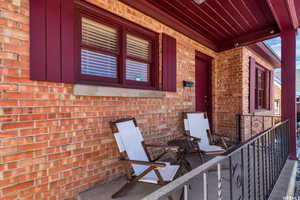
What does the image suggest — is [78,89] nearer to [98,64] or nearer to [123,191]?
[98,64]

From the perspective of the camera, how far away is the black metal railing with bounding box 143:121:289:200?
883 mm

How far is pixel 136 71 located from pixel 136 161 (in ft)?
5.36

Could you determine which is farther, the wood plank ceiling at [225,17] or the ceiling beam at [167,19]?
the wood plank ceiling at [225,17]

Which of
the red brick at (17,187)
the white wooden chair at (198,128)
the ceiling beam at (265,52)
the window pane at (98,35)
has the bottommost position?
the red brick at (17,187)

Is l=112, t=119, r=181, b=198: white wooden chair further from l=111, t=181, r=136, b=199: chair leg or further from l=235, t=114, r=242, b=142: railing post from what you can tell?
l=235, t=114, r=242, b=142: railing post

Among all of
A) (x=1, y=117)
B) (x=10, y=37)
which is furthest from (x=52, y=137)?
(x=10, y=37)

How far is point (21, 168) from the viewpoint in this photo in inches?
63.4

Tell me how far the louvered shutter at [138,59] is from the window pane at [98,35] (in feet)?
1.03

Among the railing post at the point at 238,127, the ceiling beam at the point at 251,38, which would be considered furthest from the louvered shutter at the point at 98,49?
the railing post at the point at 238,127

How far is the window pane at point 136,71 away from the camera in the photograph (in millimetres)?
2896

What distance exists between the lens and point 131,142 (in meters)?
2.36

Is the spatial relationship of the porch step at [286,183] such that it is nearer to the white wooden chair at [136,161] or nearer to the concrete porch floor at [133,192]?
the concrete porch floor at [133,192]

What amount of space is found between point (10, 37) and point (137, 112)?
180 cm

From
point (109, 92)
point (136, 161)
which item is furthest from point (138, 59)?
point (136, 161)
